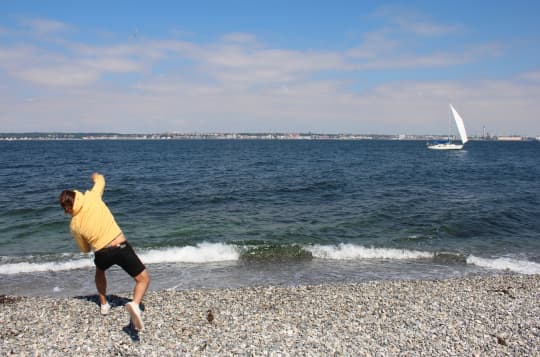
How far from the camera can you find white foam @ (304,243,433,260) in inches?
566

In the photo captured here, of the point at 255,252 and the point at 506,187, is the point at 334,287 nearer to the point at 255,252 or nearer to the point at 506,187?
the point at 255,252

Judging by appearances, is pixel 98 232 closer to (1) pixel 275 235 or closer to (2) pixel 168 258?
(2) pixel 168 258

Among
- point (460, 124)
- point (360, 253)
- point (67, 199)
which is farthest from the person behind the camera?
point (460, 124)

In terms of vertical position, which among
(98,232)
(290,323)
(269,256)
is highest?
(98,232)

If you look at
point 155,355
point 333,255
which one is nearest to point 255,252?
point 333,255

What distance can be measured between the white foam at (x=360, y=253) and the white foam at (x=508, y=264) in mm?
1545

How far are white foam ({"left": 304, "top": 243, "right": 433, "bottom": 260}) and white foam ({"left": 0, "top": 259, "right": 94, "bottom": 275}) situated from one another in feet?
26.0

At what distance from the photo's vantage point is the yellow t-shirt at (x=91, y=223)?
650 centimetres

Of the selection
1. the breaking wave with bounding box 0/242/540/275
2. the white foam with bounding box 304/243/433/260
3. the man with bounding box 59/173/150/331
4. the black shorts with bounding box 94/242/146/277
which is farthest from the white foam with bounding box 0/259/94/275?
the white foam with bounding box 304/243/433/260

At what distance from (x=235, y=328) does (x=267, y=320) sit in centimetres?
71

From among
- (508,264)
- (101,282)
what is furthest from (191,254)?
(508,264)

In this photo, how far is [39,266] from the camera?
12.6 metres

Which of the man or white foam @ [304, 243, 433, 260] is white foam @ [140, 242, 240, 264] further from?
the man

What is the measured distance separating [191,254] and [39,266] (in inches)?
190
